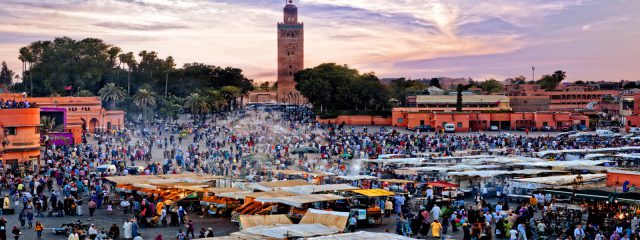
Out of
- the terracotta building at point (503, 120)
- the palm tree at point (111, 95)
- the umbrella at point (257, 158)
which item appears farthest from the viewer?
the palm tree at point (111, 95)

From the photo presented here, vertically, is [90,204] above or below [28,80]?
below

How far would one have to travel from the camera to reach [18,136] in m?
35.3

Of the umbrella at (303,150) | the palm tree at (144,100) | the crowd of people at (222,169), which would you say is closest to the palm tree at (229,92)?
the palm tree at (144,100)

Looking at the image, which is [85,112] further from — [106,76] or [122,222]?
[122,222]

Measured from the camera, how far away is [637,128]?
56.0 meters

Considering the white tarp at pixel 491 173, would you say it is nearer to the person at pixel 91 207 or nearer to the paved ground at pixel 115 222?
the paved ground at pixel 115 222

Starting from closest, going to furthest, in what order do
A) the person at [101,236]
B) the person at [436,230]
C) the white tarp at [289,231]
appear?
the white tarp at [289,231], the person at [101,236], the person at [436,230]

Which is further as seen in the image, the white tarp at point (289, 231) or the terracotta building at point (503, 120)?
the terracotta building at point (503, 120)

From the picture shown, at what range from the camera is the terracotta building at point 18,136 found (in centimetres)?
3481

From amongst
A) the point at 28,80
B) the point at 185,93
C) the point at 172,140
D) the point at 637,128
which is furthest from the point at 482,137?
the point at 28,80

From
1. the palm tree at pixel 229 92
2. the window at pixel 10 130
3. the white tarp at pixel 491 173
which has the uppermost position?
the palm tree at pixel 229 92

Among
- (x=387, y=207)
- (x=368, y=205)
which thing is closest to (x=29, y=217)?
(x=368, y=205)

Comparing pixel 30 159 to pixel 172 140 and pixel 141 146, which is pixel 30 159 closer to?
pixel 141 146

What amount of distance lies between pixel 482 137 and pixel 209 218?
30186 mm
